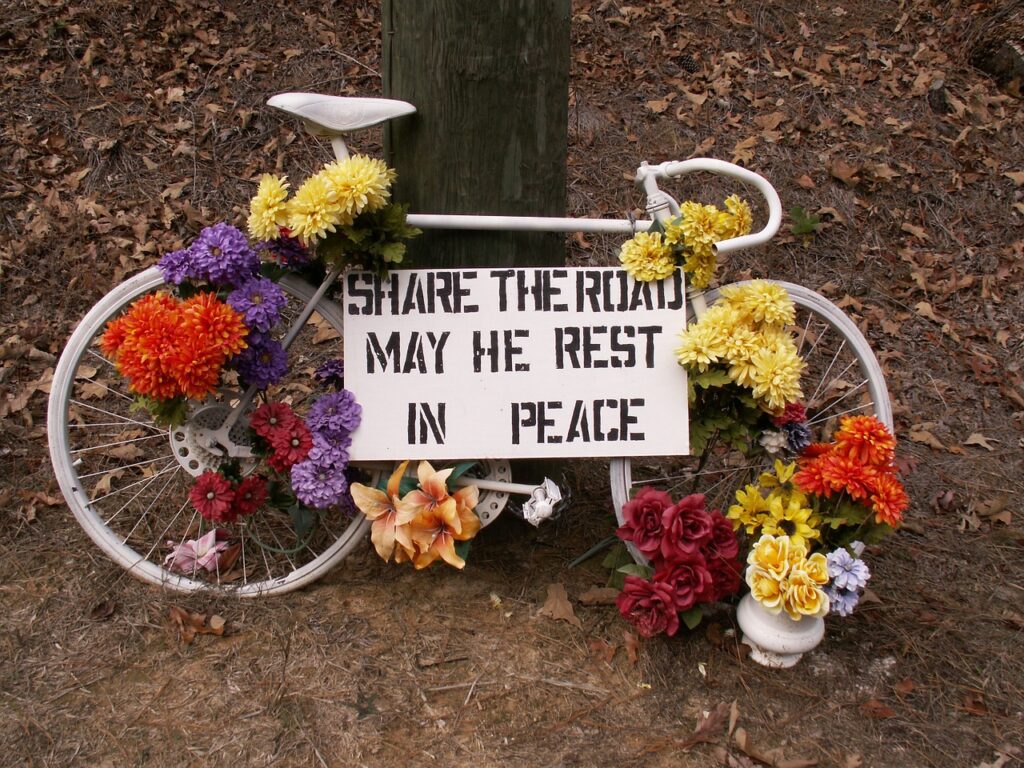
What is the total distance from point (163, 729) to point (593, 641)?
1247 mm

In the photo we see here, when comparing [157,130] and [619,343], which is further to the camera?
[157,130]

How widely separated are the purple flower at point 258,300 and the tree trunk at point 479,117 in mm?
459

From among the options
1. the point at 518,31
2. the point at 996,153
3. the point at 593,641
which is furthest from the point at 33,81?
the point at 996,153

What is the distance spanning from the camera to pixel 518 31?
2.50m

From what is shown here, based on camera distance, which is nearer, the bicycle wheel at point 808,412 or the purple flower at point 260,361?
the purple flower at point 260,361

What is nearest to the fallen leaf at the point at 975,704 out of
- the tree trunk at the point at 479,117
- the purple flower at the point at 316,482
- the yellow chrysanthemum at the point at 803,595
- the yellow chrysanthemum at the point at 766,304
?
the yellow chrysanthemum at the point at 803,595

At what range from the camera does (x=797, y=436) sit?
106 inches

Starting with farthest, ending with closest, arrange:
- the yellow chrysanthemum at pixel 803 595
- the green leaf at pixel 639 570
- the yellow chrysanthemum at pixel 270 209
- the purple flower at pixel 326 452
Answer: the green leaf at pixel 639 570
the purple flower at pixel 326 452
the yellow chrysanthemum at pixel 270 209
the yellow chrysanthemum at pixel 803 595

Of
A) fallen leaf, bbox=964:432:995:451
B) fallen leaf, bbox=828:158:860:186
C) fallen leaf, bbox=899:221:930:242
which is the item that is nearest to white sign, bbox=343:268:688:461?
fallen leaf, bbox=964:432:995:451

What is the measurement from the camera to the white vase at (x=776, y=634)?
8.16 ft

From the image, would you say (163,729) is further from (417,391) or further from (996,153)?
(996,153)

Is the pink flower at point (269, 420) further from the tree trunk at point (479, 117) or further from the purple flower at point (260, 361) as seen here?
the tree trunk at point (479, 117)

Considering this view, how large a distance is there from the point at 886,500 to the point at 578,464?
133 cm

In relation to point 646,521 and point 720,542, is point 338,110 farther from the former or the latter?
point 720,542
